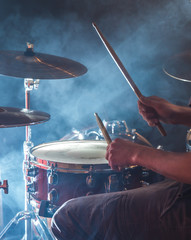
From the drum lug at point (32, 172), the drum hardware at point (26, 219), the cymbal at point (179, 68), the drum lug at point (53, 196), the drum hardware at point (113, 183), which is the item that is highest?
the cymbal at point (179, 68)

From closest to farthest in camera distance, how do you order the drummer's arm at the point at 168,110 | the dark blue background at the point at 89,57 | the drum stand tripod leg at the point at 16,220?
the drummer's arm at the point at 168,110 < the drum stand tripod leg at the point at 16,220 < the dark blue background at the point at 89,57

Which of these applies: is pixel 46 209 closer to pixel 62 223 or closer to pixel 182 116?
pixel 62 223

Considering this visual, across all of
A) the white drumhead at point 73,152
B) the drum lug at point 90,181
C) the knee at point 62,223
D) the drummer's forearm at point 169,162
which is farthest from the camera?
the white drumhead at point 73,152

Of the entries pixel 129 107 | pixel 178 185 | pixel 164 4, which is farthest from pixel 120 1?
pixel 178 185

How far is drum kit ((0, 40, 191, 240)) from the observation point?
1.48 metres

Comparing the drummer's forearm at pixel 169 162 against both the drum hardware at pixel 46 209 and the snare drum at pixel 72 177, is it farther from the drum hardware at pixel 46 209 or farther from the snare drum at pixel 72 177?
the drum hardware at pixel 46 209

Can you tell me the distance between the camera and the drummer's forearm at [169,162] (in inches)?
34.0

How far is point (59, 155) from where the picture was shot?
1.75 metres

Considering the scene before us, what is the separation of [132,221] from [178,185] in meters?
0.24

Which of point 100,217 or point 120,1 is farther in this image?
point 120,1

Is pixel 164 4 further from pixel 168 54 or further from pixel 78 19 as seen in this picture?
pixel 78 19

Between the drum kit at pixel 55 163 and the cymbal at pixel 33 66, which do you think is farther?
the cymbal at pixel 33 66

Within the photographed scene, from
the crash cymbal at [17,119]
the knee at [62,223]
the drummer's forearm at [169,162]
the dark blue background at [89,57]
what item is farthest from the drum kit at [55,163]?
the dark blue background at [89,57]

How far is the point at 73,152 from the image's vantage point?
5.94 feet
